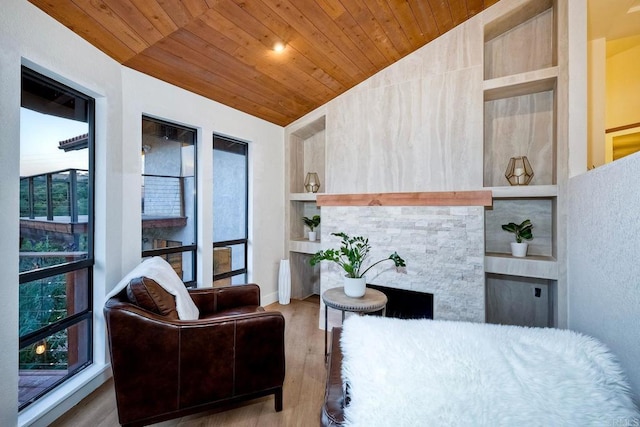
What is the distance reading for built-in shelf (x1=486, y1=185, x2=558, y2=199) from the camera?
2.52m

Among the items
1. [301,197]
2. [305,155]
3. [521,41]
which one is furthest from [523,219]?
[305,155]

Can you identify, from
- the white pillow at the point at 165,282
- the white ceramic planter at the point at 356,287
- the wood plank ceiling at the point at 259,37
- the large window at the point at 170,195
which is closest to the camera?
the white pillow at the point at 165,282

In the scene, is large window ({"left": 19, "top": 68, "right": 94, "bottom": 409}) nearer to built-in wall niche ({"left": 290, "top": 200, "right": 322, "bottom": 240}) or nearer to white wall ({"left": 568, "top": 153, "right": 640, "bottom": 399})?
built-in wall niche ({"left": 290, "top": 200, "right": 322, "bottom": 240})

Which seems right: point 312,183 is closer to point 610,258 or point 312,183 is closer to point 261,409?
point 261,409

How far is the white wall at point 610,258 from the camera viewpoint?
113cm

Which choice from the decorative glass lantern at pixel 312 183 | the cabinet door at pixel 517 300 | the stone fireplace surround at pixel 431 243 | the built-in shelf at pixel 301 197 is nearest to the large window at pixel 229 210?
the built-in shelf at pixel 301 197

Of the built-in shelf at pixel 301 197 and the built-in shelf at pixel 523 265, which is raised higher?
the built-in shelf at pixel 301 197

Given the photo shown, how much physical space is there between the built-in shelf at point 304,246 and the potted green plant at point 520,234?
7.15ft

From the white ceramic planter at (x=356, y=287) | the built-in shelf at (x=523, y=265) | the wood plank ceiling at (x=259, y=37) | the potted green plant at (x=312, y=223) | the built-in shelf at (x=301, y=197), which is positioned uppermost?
the wood plank ceiling at (x=259, y=37)

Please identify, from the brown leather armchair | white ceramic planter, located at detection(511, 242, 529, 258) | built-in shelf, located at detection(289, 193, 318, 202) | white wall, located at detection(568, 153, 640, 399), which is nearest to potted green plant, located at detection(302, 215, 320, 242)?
built-in shelf, located at detection(289, 193, 318, 202)

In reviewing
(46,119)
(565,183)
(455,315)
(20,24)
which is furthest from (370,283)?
(20,24)

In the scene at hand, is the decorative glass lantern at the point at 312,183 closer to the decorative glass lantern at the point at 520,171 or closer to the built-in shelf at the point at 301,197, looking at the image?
the built-in shelf at the point at 301,197

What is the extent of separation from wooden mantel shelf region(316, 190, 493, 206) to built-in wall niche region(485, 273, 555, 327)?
106 cm

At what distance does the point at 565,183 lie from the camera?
2.38 meters
